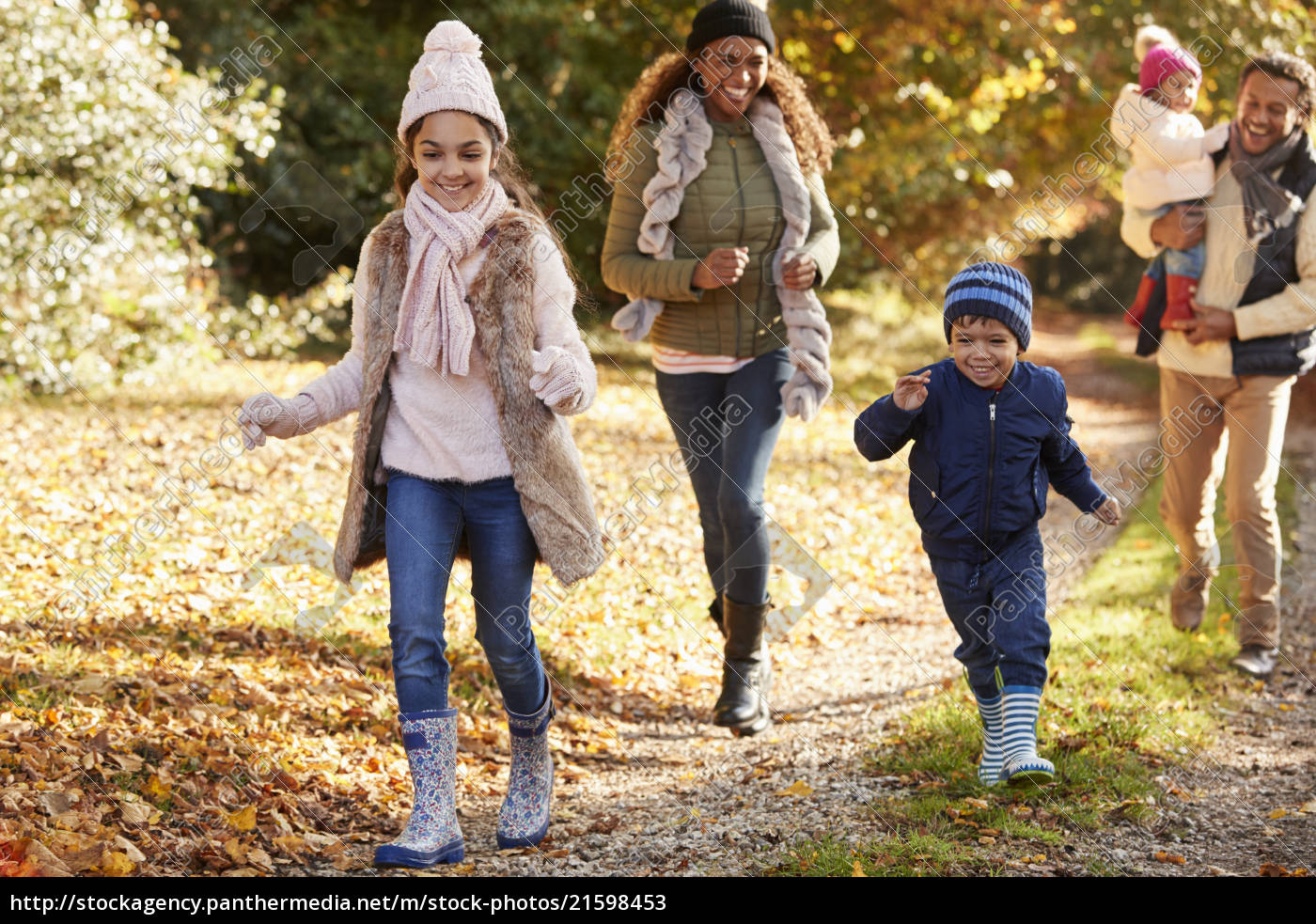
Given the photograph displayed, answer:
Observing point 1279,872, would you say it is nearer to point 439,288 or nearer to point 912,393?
point 912,393

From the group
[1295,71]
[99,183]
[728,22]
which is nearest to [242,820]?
[728,22]

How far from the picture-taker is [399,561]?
11.6 feet

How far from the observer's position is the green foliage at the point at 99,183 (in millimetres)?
9219

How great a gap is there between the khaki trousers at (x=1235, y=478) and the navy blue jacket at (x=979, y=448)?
6.36 feet

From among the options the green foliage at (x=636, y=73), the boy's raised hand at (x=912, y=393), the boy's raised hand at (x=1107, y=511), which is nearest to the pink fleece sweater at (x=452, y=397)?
the boy's raised hand at (x=912, y=393)

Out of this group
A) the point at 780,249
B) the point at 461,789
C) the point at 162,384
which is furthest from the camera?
the point at 162,384

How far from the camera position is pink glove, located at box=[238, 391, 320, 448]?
349cm

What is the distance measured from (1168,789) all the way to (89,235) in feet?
28.1

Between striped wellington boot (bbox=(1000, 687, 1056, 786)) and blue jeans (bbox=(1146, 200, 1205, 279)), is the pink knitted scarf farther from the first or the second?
blue jeans (bbox=(1146, 200, 1205, 279))

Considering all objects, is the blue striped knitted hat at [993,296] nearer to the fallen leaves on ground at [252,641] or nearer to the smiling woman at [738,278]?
the smiling woman at [738,278]

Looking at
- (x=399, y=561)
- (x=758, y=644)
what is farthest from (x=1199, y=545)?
(x=399, y=561)

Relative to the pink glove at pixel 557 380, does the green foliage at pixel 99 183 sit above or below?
above

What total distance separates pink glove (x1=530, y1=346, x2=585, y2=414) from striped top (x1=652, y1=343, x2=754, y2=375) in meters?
1.40

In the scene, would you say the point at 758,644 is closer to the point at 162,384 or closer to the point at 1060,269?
the point at 162,384
